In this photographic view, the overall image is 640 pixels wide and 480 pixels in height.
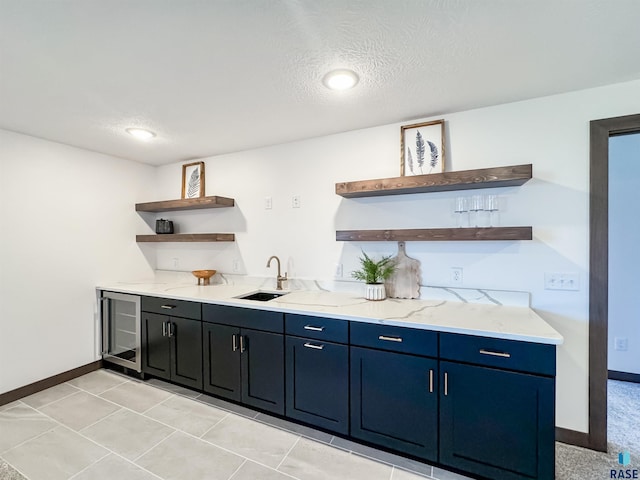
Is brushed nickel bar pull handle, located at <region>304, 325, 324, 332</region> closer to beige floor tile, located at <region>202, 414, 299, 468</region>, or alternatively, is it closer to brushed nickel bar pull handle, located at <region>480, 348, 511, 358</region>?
beige floor tile, located at <region>202, 414, 299, 468</region>

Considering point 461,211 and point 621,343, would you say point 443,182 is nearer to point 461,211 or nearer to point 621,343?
point 461,211

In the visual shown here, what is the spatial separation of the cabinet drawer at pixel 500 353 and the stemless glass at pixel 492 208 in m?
0.88

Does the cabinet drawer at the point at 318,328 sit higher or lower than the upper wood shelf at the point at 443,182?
lower

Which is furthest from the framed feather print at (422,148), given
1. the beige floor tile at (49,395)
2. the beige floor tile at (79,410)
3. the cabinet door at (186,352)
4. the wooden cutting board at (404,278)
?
the beige floor tile at (49,395)

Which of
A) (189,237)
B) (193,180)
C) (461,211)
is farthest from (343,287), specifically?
(193,180)

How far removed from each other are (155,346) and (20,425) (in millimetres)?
949

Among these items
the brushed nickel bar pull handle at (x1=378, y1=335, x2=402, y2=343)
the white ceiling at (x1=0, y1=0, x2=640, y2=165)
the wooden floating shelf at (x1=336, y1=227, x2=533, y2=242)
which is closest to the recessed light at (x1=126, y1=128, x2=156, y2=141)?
the white ceiling at (x1=0, y1=0, x2=640, y2=165)

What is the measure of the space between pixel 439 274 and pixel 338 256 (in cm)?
83

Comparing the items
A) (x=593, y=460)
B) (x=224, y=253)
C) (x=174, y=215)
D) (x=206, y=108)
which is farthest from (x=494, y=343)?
(x=174, y=215)

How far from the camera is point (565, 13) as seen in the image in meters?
1.24

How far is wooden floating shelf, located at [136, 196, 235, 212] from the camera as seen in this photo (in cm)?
296

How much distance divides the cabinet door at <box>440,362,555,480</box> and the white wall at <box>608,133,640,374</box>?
81.5 inches

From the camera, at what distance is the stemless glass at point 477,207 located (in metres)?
2.02

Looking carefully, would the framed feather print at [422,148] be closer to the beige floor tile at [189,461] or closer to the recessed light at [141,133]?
the recessed light at [141,133]
